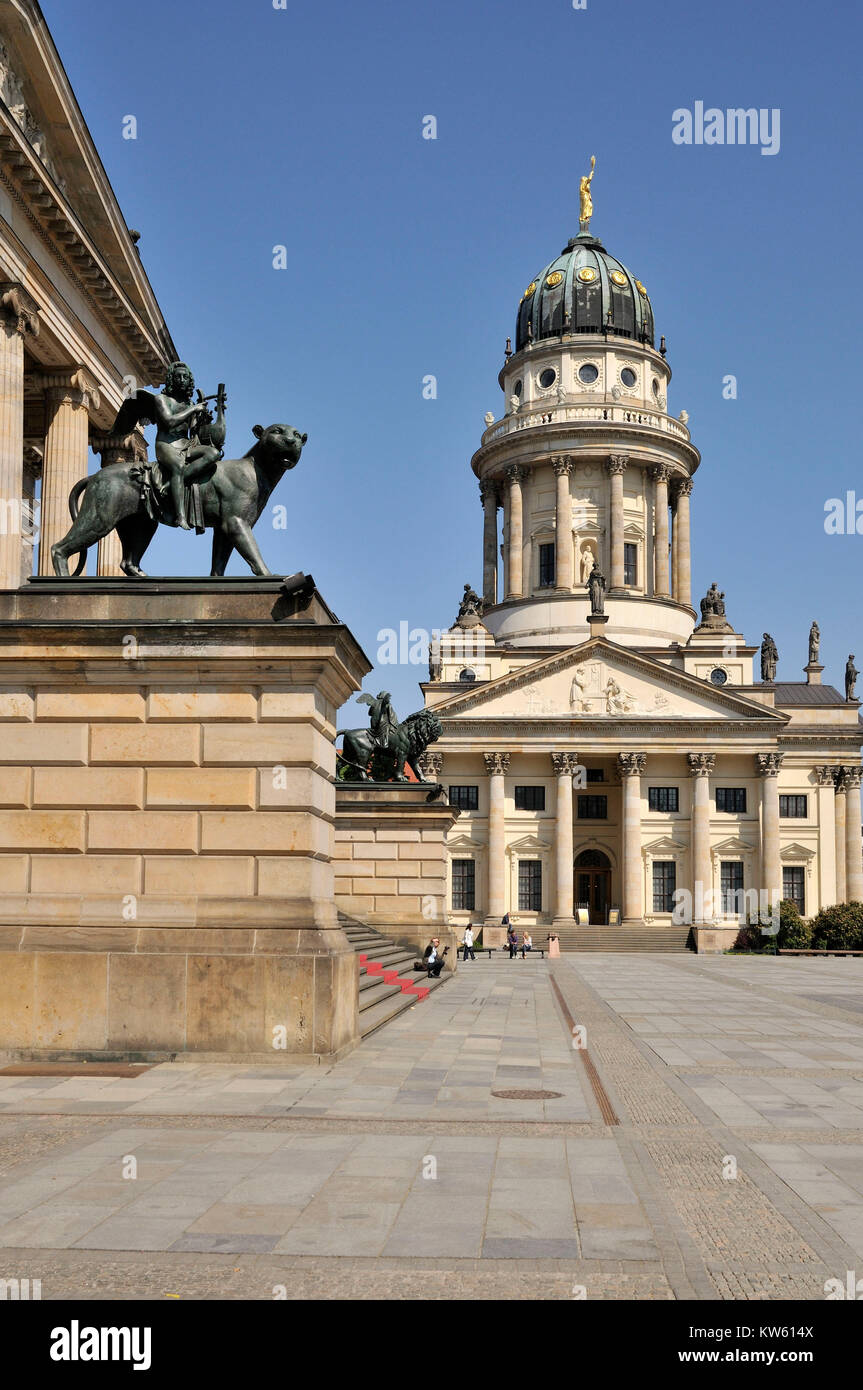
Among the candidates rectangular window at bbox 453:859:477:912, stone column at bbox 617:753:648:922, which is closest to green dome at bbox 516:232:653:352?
stone column at bbox 617:753:648:922

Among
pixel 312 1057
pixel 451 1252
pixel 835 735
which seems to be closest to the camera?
pixel 451 1252

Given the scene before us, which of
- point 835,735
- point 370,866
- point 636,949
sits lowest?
point 636,949

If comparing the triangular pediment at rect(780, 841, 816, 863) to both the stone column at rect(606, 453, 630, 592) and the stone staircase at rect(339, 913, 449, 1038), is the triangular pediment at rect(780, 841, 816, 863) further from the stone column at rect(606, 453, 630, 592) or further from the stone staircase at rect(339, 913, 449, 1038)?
the stone staircase at rect(339, 913, 449, 1038)

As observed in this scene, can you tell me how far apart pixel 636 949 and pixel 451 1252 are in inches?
2881

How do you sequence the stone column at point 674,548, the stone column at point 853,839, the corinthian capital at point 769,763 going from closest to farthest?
the corinthian capital at point 769,763
the stone column at point 853,839
the stone column at point 674,548

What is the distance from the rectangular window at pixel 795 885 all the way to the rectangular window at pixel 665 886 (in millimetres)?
8553

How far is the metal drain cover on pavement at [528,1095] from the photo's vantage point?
1223 centimetres

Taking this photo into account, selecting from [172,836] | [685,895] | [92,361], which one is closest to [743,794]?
[685,895]

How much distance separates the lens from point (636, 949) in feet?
256

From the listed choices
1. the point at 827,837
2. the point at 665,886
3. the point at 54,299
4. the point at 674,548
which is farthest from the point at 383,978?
the point at 674,548

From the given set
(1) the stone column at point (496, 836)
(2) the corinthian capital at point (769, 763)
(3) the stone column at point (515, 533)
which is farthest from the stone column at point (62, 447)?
(3) the stone column at point (515, 533)

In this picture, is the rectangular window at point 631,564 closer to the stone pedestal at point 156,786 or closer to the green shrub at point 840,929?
the green shrub at point 840,929

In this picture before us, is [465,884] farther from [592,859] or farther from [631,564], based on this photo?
[631,564]
